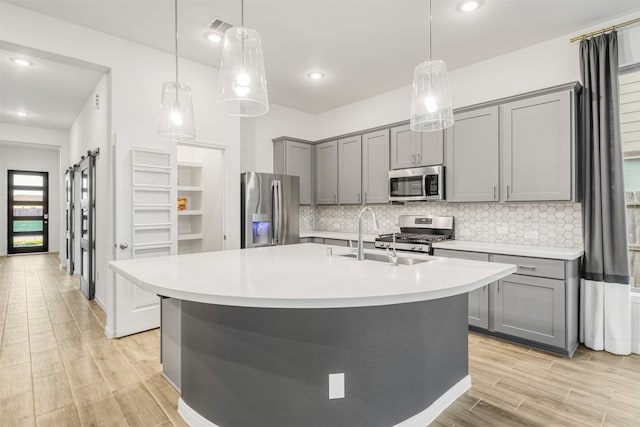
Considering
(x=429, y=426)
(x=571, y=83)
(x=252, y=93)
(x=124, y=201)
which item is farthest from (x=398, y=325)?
(x=124, y=201)

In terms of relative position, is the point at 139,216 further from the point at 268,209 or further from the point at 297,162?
the point at 297,162

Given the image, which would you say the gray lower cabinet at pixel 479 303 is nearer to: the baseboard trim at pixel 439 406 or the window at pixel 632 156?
the baseboard trim at pixel 439 406

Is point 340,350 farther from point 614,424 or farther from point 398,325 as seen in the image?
point 614,424

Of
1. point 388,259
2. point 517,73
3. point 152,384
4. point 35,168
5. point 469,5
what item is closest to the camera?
point 152,384

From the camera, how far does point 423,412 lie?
6.22ft

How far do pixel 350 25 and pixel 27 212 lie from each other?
9.98 meters

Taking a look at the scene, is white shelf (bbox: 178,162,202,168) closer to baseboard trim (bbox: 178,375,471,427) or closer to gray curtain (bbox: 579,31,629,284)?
baseboard trim (bbox: 178,375,471,427)

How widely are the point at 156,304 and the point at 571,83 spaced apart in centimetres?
456

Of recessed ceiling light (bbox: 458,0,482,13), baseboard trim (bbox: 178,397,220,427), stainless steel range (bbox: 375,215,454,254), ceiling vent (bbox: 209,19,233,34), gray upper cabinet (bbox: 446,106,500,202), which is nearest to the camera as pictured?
baseboard trim (bbox: 178,397,220,427)

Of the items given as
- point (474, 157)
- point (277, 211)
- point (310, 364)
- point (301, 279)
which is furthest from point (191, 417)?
point (474, 157)

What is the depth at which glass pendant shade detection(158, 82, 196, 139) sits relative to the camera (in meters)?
2.30

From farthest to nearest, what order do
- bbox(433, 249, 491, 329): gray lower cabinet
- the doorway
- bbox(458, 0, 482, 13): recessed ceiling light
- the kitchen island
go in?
the doorway, bbox(433, 249, 491, 329): gray lower cabinet, bbox(458, 0, 482, 13): recessed ceiling light, the kitchen island

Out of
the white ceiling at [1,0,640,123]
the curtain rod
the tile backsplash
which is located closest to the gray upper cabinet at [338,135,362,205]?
the tile backsplash

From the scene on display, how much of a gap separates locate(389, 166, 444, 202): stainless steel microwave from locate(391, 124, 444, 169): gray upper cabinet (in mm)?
98
